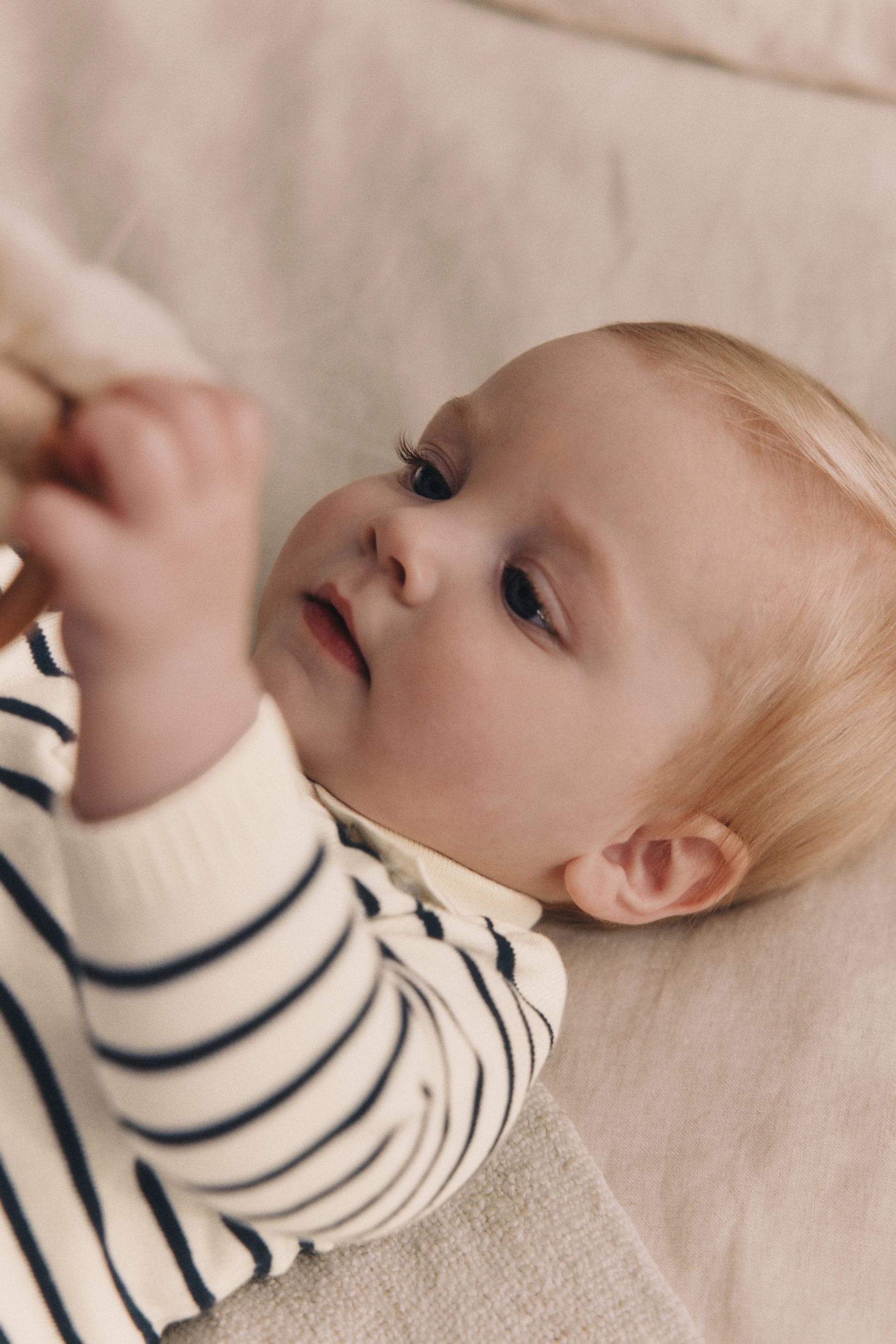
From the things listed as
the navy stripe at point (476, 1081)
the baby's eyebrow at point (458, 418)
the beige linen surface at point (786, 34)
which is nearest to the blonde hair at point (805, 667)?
the baby's eyebrow at point (458, 418)

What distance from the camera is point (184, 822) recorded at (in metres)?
0.49

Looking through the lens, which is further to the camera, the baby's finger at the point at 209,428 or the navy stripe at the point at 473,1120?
the navy stripe at the point at 473,1120

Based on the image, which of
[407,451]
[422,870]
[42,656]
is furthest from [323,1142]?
[407,451]

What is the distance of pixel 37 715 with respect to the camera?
31.3 inches

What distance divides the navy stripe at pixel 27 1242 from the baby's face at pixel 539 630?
1.02ft

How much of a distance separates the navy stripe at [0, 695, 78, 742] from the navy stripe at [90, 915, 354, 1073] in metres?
0.31

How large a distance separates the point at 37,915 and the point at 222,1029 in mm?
218

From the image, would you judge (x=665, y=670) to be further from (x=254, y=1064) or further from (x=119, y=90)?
(x=119, y=90)

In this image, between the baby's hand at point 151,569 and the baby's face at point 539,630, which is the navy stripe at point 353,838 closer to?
the baby's face at point 539,630

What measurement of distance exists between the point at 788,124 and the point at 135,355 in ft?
2.80

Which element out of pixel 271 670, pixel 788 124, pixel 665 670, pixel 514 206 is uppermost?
pixel 788 124

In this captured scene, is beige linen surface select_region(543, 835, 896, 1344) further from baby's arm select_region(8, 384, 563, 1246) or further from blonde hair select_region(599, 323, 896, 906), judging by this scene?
baby's arm select_region(8, 384, 563, 1246)

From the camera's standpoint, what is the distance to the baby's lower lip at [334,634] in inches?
31.3

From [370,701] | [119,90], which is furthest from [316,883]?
[119,90]
